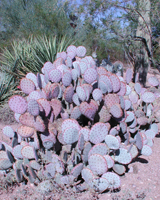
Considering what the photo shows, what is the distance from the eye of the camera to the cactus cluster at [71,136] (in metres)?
2.02

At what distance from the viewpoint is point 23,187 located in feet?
7.29

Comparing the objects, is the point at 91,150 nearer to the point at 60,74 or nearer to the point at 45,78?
the point at 60,74

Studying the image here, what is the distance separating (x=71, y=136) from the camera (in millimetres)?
2027

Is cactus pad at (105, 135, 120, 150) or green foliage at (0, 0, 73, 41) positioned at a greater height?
green foliage at (0, 0, 73, 41)

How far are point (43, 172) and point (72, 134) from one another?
59cm

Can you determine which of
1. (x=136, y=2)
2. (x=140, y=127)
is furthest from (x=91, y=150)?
(x=136, y=2)

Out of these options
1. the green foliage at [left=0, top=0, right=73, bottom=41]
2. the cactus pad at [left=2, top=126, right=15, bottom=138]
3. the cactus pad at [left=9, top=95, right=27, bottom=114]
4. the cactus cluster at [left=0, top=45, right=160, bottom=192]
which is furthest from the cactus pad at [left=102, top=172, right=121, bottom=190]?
the green foliage at [left=0, top=0, right=73, bottom=41]

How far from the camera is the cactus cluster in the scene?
6.61 feet

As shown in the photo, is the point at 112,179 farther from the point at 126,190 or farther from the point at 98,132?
the point at 98,132

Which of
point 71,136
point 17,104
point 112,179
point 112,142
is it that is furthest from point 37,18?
point 112,179

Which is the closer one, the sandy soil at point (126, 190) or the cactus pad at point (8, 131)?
the sandy soil at point (126, 190)

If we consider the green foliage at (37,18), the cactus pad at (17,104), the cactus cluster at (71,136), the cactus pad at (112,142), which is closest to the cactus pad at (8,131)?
the cactus cluster at (71,136)

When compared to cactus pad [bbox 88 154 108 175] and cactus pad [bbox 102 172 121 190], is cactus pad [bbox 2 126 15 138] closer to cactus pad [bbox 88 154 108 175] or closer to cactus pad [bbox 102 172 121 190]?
cactus pad [bbox 88 154 108 175]

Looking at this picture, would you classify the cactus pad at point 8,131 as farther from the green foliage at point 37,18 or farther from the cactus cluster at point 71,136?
the green foliage at point 37,18
